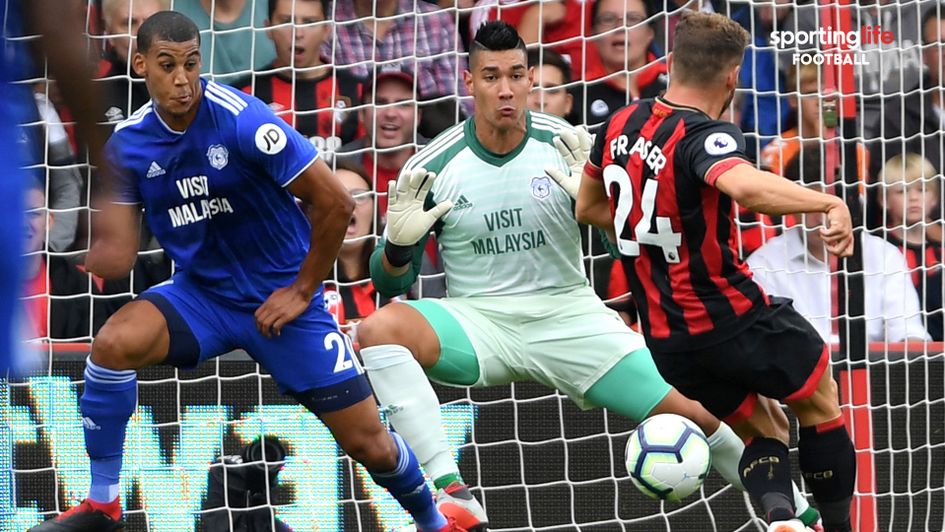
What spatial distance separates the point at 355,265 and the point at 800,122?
2063 millimetres

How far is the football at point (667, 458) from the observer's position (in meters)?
5.09

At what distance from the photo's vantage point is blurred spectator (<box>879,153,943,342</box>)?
267 inches

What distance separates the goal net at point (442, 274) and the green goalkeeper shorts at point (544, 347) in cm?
49

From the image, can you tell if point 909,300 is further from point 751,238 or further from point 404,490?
point 404,490

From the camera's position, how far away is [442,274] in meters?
6.97

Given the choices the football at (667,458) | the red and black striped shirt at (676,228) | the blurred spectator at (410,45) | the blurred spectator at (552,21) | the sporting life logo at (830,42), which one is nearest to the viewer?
the red and black striped shirt at (676,228)

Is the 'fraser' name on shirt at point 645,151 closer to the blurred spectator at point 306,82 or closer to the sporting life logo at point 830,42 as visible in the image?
the sporting life logo at point 830,42

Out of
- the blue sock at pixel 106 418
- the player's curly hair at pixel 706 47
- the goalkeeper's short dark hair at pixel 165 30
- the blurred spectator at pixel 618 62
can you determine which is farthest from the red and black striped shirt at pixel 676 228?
the blurred spectator at pixel 618 62

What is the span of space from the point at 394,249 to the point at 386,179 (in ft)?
3.96

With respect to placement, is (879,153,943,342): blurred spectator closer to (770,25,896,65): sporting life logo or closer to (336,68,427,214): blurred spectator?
(770,25,896,65): sporting life logo

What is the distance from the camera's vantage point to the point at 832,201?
4191 millimetres

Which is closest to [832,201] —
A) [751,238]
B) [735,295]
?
[735,295]

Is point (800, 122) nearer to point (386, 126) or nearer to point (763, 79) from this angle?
point (763, 79)

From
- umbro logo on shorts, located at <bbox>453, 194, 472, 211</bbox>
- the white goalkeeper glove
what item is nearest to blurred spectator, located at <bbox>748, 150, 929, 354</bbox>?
the white goalkeeper glove
